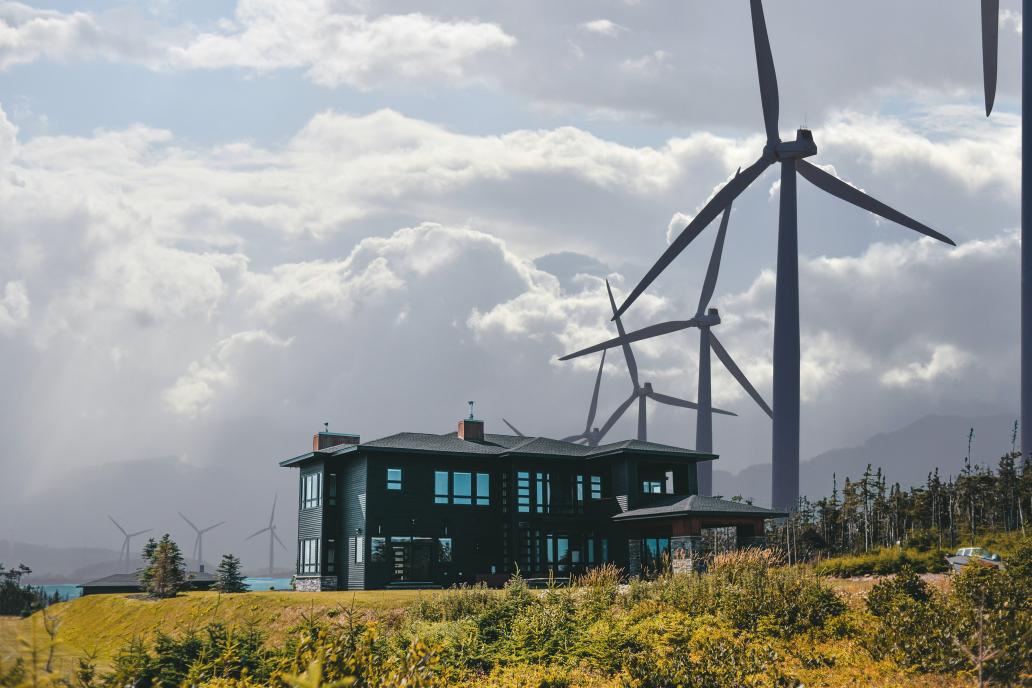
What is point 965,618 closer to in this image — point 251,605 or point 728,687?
point 728,687

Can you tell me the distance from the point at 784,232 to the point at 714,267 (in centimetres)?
1776

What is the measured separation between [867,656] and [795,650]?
146 cm

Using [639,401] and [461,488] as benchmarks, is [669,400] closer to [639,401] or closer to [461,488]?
[639,401]

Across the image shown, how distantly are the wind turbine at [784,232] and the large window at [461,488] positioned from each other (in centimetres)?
1993

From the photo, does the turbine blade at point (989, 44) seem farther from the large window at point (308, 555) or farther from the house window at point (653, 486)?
the large window at point (308, 555)

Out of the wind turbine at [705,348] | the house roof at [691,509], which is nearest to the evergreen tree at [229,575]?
the house roof at [691,509]

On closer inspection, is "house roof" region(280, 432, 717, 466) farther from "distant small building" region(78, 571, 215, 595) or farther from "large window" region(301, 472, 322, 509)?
"distant small building" region(78, 571, 215, 595)

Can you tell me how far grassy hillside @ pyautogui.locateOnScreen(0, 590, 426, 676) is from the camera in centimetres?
3497

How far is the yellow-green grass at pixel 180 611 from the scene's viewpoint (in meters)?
34.7

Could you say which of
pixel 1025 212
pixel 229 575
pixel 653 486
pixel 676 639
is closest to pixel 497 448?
pixel 653 486

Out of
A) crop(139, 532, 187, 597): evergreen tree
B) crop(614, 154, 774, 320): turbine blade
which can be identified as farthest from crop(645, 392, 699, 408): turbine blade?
crop(139, 532, 187, 597): evergreen tree

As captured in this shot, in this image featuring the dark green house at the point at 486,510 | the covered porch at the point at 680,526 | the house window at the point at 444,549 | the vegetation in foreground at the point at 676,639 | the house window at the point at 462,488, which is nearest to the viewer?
the vegetation in foreground at the point at 676,639

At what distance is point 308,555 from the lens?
181 feet

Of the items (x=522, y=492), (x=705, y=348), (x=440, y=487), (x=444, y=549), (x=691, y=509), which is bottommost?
Answer: (x=444, y=549)
